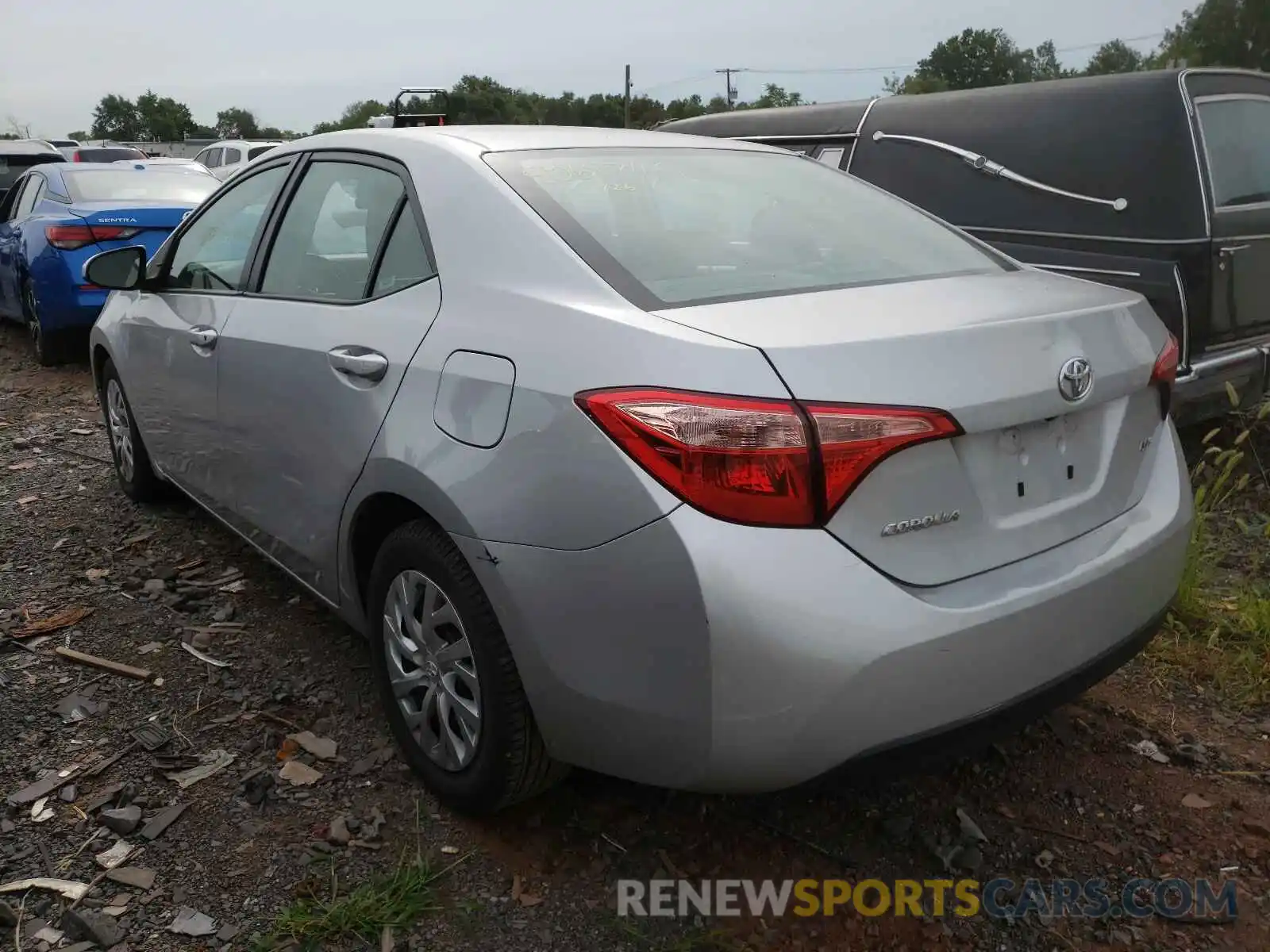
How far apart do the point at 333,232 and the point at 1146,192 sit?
10.8 feet

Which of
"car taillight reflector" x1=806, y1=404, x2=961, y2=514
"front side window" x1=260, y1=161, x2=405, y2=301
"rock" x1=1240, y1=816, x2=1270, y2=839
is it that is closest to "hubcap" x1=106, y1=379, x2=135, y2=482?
"front side window" x1=260, y1=161, x2=405, y2=301

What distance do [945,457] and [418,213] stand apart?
1430 mm

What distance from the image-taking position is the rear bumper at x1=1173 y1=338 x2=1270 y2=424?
4.23 m

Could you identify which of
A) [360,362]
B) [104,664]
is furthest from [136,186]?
[360,362]

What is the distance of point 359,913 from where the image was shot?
223 centimetres

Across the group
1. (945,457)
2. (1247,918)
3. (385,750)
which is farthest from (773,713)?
(385,750)

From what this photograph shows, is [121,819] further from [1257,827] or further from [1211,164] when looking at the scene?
[1211,164]

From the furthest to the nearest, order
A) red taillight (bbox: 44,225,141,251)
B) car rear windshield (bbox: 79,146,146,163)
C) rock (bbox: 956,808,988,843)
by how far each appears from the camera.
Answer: car rear windshield (bbox: 79,146,146,163)
red taillight (bbox: 44,225,141,251)
rock (bbox: 956,808,988,843)

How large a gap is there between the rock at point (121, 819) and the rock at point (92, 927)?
0.29 metres

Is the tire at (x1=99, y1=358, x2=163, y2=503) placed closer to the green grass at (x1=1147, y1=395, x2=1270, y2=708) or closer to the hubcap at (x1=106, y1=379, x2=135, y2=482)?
the hubcap at (x1=106, y1=379, x2=135, y2=482)

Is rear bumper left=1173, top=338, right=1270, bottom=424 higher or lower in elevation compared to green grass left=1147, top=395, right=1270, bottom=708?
higher

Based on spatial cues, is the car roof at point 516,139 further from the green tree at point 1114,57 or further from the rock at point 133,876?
the green tree at point 1114,57

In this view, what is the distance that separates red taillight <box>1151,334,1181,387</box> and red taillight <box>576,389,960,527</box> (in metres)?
0.85

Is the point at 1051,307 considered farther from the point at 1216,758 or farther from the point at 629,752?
the point at 1216,758
